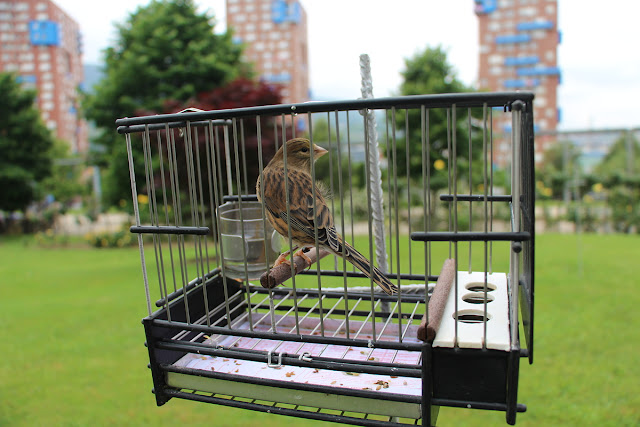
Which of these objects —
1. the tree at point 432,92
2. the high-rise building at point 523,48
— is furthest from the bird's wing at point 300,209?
the high-rise building at point 523,48

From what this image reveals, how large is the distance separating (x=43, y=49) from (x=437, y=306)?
126 feet

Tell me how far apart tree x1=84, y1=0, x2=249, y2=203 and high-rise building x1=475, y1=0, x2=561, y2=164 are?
2777cm

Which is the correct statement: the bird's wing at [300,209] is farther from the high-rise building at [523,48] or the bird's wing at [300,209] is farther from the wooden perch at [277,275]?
the high-rise building at [523,48]

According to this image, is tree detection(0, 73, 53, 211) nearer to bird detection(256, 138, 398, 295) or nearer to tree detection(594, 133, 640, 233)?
bird detection(256, 138, 398, 295)

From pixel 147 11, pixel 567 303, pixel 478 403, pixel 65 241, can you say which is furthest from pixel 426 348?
pixel 65 241

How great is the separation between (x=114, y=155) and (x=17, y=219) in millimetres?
6408

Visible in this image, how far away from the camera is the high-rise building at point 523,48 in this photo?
34.6 meters

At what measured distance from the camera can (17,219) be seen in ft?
48.9

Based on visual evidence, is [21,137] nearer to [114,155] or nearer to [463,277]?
[114,155]

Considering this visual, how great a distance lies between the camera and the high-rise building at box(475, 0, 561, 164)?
34562 millimetres

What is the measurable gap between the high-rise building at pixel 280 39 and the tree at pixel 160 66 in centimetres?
2280

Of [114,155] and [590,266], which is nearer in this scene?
[590,266]

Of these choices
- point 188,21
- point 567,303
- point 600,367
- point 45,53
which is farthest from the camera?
point 45,53

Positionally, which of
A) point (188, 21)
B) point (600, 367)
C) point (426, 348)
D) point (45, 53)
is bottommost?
point (600, 367)
